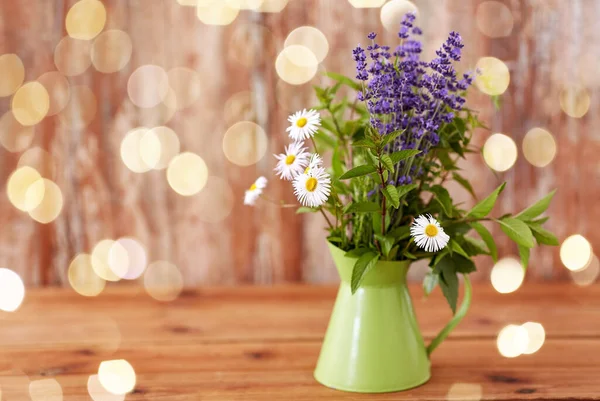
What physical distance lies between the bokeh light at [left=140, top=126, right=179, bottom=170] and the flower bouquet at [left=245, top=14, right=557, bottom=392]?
1.70 feet

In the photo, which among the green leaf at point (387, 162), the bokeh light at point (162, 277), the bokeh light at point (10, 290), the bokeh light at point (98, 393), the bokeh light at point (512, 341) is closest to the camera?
the green leaf at point (387, 162)

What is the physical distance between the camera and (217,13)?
3.71 ft

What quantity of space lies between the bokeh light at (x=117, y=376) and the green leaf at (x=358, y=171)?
1.16ft

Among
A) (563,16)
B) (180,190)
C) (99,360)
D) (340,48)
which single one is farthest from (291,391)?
(563,16)

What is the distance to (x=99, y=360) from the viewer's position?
0.79m

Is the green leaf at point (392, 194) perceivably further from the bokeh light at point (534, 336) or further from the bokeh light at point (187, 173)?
the bokeh light at point (187, 173)

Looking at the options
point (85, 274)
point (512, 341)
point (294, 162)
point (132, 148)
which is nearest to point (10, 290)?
point (85, 274)

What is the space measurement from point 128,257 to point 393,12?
2.22 feet

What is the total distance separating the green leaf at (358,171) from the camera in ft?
1.85

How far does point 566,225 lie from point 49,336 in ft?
3.06

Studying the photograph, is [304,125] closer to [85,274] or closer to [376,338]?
[376,338]

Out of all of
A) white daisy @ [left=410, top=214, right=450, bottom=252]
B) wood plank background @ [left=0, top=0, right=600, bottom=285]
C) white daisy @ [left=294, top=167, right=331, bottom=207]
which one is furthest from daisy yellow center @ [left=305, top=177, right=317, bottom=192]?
wood plank background @ [left=0, top=0, right=600, bottom=285]

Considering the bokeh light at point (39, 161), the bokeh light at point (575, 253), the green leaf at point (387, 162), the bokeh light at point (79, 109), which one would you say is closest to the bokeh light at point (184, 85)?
the bokeh light at point (79, 109)

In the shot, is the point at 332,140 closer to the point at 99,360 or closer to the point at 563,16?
the point at 99,360
